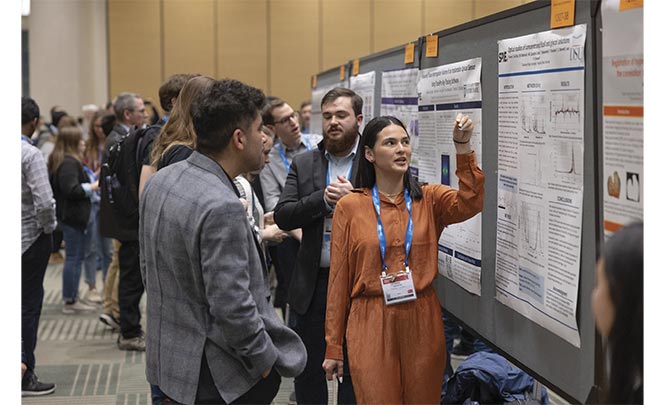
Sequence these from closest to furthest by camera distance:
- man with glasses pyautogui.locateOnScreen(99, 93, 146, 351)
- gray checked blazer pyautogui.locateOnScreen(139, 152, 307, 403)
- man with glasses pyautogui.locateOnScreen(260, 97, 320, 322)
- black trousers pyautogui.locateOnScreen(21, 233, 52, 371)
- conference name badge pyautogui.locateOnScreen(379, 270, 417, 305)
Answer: gray checked blazer pyautogui.locateOnScreen(139, 152, 307, 403) < conference name badge pyautogui.locateOnScreen(379, 270, 417, 305) < black trousers pyautogui.locateOnScreen(21, 233, 52, 371) < man with glasses pyautogui.locateOnScreen(260, 97, 320, 322) < man with glasses pyautogui.locateOnScreen(99, 93, 146, 351)

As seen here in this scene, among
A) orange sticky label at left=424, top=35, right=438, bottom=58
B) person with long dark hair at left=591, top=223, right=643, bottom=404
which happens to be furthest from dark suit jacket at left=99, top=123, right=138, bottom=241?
person with long dark hair at left=591, top=223, right=643, bottom=404

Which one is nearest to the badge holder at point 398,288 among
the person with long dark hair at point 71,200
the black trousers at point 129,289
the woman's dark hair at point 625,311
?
the woman's dark hair at point 625,311

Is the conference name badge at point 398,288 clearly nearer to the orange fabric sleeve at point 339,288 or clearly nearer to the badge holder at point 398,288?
the badge holder at point 398,288

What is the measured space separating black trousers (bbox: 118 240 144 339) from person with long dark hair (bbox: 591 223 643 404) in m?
4.42

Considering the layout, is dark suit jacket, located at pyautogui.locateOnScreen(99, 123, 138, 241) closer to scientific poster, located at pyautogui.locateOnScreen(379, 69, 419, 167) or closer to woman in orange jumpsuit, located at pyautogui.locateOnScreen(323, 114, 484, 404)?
scientific poster, located at pyautogui.locateOnScreen(379, 69, 419, 167)

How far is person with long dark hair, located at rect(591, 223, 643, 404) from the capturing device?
1233 millimetres

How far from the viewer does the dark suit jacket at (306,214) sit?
3.27m

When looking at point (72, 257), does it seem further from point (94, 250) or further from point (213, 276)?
point (213, 276)

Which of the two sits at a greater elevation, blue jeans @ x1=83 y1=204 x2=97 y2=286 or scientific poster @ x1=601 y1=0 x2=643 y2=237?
scientific poster @ x1=601 y1=0 x2=643 y2=237

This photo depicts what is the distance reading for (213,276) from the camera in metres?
1.98

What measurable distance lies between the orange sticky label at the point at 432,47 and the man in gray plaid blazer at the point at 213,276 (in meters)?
1.17

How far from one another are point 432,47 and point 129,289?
3.04 meters

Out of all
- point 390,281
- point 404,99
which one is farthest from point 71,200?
point 390,281

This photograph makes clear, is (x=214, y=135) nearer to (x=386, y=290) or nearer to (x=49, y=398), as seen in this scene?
(x=386, y=290)
